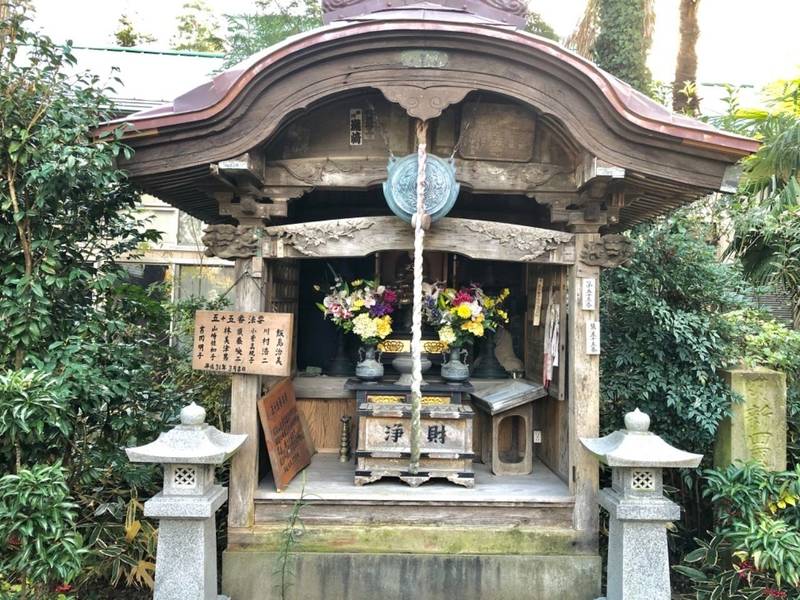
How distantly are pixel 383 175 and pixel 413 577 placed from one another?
3366 mm

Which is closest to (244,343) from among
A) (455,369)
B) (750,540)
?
(455,369)

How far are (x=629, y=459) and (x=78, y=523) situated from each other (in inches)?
187

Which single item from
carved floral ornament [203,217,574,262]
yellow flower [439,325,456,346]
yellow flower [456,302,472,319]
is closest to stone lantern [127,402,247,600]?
carved floral ornament [203,217,574,262]

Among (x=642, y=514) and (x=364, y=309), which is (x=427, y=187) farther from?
(x=642, y=514)

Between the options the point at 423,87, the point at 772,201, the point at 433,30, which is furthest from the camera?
the point at 772,201

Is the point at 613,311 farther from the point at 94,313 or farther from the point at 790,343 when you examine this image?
the point at 94,313

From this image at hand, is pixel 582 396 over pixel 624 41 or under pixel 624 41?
under

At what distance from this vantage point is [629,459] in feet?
13.4

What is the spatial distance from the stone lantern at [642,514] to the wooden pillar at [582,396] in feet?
1.82

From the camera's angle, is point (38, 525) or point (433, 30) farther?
point (433, 30)

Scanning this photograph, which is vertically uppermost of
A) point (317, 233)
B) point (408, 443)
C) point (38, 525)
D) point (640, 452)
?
point (317, 233)

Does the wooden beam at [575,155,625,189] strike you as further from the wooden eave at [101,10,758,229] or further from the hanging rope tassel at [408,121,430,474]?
the hanging rope tassel at [408,121,430,474]

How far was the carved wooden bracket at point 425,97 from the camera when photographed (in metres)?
4.39

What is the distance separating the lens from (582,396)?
16.1 feet
